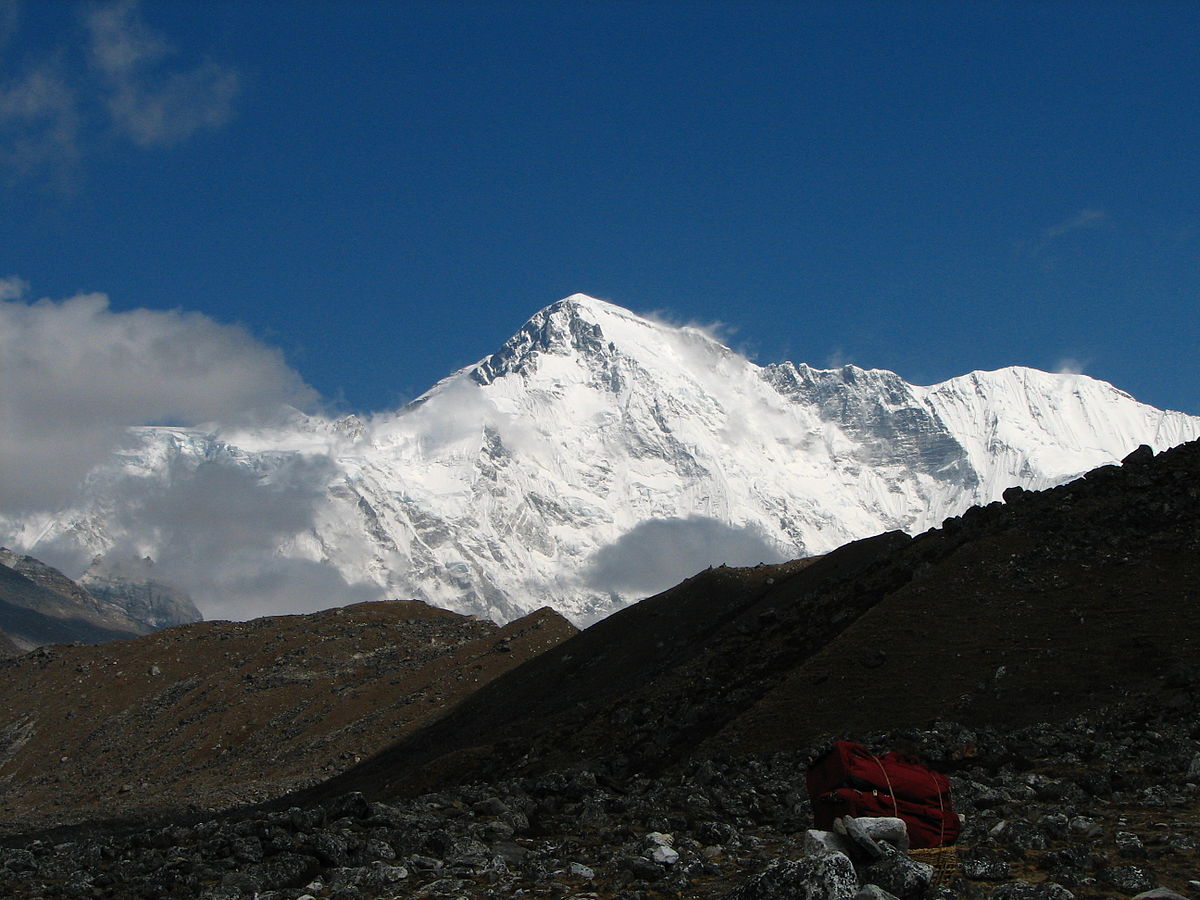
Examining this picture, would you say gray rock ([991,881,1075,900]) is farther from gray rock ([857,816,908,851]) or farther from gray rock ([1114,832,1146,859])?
gray rock ([1114,832,1146,859])

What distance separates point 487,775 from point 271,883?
24.7m

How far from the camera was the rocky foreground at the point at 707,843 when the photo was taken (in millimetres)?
13992

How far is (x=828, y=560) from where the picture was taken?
61.7 metres

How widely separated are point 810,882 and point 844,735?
17.8 m

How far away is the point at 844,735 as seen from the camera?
29.0 m

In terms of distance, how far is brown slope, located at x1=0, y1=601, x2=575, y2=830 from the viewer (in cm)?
7012

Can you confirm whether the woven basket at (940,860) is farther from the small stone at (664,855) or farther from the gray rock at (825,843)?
the small stone at (664,855)

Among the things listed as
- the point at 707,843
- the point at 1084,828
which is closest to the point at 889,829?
the point at 1084,828

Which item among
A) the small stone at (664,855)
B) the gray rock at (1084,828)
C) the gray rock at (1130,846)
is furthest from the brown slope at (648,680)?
the gray rock at (1130,846)

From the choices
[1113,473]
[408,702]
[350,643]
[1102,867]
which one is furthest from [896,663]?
[350,643]

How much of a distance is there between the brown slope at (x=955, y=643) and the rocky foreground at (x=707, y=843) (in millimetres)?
4763

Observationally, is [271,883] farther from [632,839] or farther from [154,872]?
[632,839]

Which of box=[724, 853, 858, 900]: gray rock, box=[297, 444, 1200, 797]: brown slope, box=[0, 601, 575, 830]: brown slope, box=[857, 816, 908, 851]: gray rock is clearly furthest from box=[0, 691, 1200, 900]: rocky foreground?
box=[0, 601, 575, 830]: brown slope

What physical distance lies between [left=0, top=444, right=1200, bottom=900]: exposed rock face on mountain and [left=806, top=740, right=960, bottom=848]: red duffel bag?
0.58m
